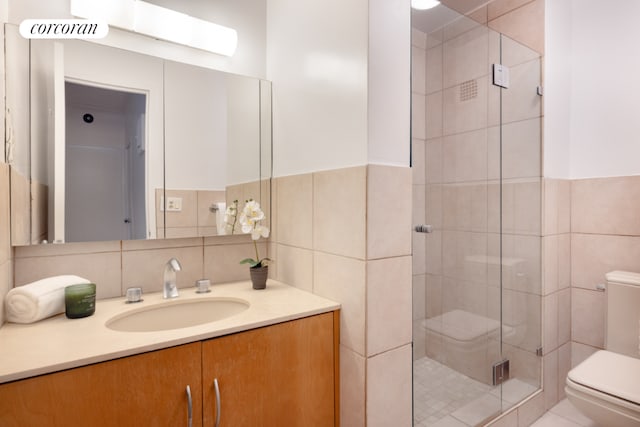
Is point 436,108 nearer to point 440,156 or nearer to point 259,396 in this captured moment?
point 440,156

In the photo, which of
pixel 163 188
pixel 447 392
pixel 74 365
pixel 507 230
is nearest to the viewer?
Result: pixel 74 365

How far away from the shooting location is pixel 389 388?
1.16 meters

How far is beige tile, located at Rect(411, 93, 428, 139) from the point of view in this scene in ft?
4.29

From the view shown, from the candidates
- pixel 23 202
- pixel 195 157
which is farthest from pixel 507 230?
pixel 23 202

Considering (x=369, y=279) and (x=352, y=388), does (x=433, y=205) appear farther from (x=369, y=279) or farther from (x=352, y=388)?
(x=352, y=388)

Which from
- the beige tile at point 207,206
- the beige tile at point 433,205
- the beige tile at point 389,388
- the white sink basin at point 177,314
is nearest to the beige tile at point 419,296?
the beige tile at point 389,388

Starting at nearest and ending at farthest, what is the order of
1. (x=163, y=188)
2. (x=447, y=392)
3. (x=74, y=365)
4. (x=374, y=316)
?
(x=74, y=365) < (x=374, y=316) < (x=163, y=188) < (x=447, y=392)

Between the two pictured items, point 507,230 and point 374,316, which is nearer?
point 374,316

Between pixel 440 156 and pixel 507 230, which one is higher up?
pixel 440 156

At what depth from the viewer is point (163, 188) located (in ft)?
4.60

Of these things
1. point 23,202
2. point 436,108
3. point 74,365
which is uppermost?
point 436,108

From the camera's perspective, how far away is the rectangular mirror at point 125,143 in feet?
3.77

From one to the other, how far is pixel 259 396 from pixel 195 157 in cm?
98

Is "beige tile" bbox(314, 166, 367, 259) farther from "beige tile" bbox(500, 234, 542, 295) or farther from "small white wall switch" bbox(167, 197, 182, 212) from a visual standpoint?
"beige tile" bbox(500, 234, 542, 295)
